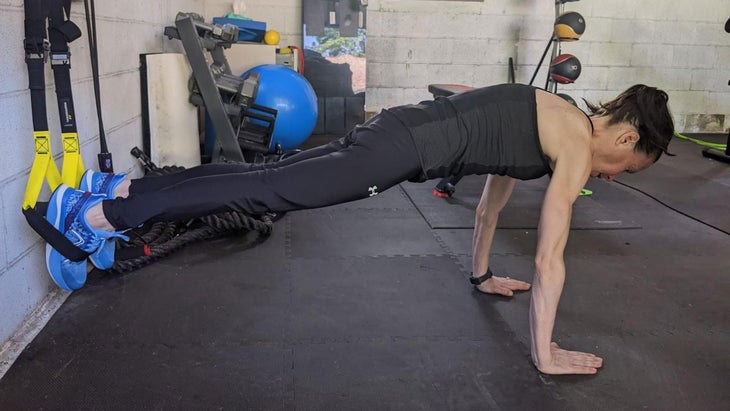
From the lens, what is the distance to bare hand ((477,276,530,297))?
250 cm

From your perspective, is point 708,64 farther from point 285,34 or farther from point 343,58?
point 285,34

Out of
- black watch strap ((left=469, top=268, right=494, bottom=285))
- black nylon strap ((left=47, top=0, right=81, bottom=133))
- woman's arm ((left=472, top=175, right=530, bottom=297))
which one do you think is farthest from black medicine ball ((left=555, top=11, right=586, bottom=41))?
black nylon strap ((left=47, top=0, right=81, bottom=133))

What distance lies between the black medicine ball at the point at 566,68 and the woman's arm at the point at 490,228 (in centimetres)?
246

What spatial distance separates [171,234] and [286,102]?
5.98 ft

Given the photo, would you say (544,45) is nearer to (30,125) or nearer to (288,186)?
(288,186)

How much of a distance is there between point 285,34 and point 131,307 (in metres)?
4.27

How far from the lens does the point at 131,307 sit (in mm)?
2260

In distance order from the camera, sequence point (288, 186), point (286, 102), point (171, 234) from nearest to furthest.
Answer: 1. point (288, 186)
2. point (171, 234)
3. point (286, 102)

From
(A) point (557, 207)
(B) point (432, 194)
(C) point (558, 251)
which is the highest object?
(A) point (557, 207)

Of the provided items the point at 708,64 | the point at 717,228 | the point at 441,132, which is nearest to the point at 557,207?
the point at 441,132

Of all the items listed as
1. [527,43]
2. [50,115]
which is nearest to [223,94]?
[50,115]

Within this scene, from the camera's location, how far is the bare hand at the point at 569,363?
192 centimetres

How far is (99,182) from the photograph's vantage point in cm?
210

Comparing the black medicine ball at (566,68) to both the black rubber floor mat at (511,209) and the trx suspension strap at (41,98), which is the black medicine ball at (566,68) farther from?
the trx suspension strap at (41,98)
